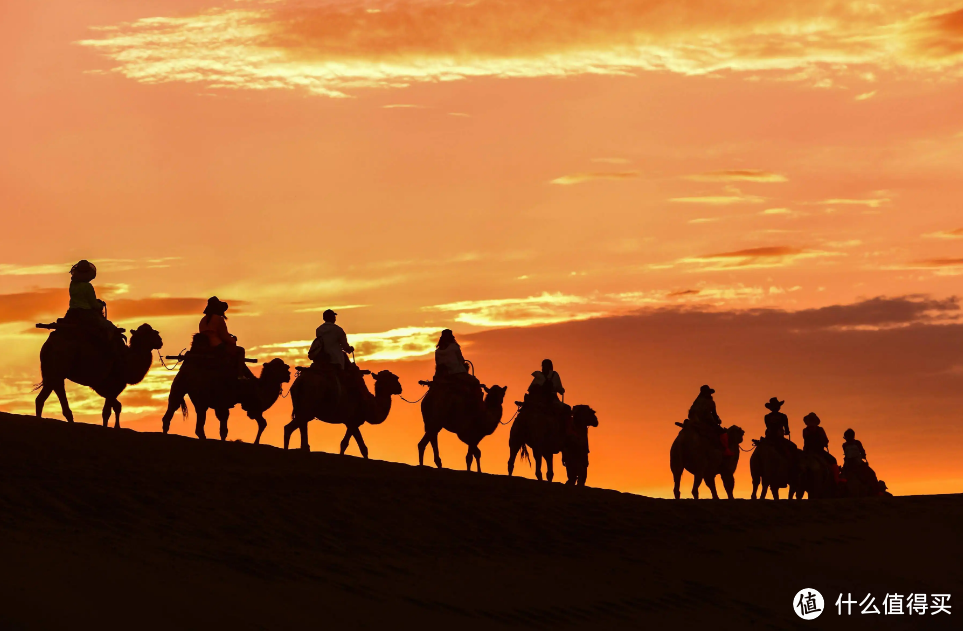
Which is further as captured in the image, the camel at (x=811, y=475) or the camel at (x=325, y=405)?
the camel at (x=811, y=475)

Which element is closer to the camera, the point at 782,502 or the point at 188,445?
the point at 188,445

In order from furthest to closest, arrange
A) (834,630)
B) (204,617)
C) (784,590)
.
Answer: (784,590)
(834,630)
(204,617)

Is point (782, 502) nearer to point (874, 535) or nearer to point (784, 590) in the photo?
point (874, 535)

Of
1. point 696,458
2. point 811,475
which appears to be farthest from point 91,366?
point 811,475

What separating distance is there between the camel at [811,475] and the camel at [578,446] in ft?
16.6

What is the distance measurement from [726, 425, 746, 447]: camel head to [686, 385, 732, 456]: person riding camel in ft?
4.68

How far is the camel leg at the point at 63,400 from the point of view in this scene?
80.9 ft

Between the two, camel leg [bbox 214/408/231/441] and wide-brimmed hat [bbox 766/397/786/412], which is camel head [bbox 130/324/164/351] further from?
wide-brimmed hat [bbox 766/397/786/412]

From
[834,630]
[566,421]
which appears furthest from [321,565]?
[566,421]

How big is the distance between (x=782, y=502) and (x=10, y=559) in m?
17.3

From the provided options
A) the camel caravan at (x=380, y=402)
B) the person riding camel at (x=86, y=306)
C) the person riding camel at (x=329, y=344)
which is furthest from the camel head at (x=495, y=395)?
the person riding camel at (x=86, y=306)

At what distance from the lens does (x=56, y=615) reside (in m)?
12.8

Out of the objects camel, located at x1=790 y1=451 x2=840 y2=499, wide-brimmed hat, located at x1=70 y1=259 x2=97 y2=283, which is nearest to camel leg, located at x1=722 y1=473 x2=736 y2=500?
camel, located at x1=790 y1=451 x2=840 y2=499

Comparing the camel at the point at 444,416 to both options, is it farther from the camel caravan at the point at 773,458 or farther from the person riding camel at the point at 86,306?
the person riding camel at the point at 86,306
